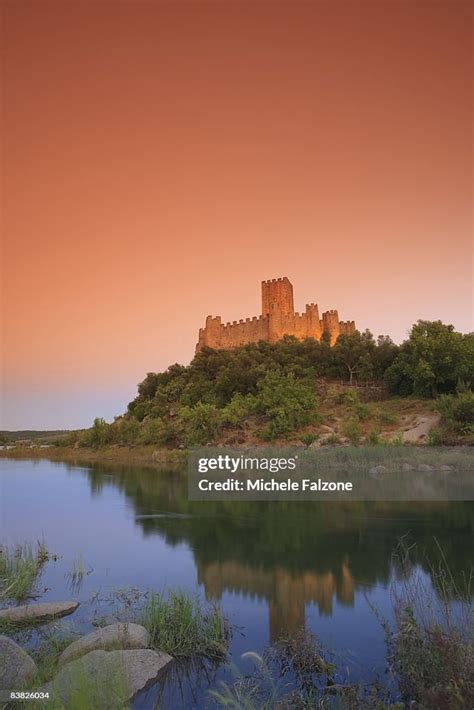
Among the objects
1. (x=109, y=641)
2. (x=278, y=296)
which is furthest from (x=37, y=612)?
(x=278, y=296)

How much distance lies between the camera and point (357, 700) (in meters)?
4.83

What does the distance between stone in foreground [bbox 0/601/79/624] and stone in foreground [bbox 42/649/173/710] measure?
2387 mm

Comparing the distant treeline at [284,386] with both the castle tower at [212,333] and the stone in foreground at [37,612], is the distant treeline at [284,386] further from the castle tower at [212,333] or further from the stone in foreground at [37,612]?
the stone in foreground at [37,612]

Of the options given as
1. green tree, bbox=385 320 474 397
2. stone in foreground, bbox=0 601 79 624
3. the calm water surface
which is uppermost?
green tree, bbox=385 320 474 397

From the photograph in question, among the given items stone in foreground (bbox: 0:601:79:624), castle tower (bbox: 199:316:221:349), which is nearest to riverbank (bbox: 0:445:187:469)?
stone in foreground (bbox: 0:601:79:624)

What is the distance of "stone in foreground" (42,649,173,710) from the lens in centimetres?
429

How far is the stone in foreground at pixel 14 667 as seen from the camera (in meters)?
5.06

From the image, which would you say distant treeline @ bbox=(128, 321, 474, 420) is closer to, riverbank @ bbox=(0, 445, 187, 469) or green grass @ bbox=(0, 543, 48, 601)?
riverbank @ bbox=(0, 445, 187, 469)

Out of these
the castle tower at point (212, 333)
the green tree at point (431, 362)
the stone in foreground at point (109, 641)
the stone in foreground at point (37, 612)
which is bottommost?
the stone in foreground at point (37, 612)

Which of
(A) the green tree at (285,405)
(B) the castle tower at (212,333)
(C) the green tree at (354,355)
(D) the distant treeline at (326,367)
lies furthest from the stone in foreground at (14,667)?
(B) the castle tower at (212,333)

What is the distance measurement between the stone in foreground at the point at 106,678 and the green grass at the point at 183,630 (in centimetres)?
39

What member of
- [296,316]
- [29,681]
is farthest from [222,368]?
[29,681]

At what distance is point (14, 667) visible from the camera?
17.2ft

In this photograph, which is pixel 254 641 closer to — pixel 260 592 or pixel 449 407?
pixel 260 592
